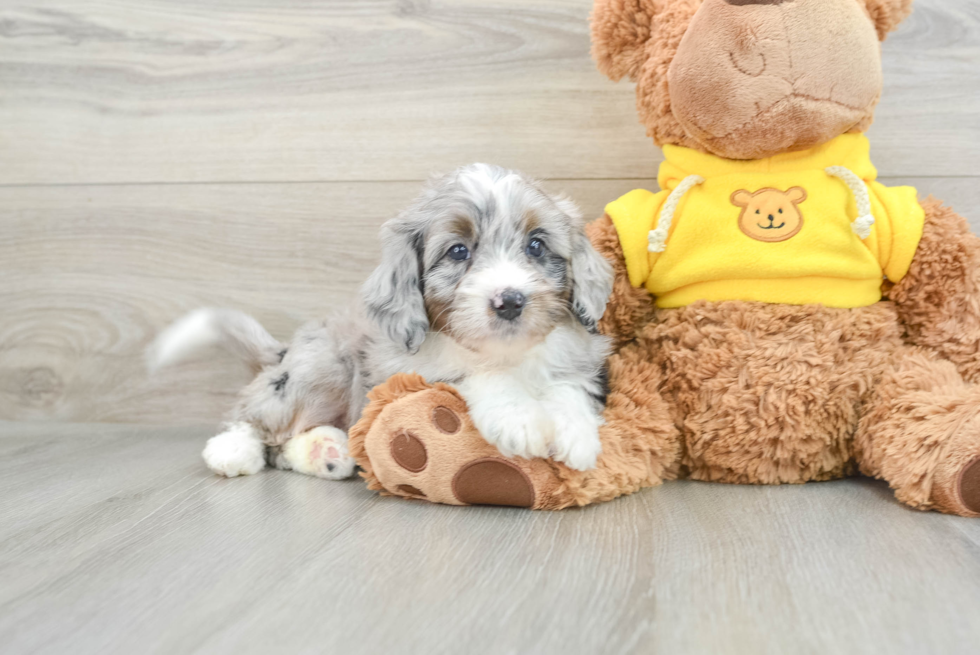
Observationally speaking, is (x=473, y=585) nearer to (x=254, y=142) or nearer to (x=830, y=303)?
(x=830, y=303)

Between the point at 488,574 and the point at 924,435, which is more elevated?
the point at 924,435

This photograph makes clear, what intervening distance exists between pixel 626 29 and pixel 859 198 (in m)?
0.69

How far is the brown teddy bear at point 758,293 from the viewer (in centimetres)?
157

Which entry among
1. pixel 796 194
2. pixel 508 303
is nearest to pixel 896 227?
pixel 796 194

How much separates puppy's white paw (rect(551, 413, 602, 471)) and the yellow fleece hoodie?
1.66 feet

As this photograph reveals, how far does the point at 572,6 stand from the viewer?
226cm

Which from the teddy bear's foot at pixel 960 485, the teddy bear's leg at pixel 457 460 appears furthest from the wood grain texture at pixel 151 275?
the teddy bear's foot at pixel 960 485

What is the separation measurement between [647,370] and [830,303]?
46cm

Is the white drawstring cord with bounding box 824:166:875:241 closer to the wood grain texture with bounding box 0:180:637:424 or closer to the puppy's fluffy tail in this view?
the wood grain texture with bounding box 0:180:637:424

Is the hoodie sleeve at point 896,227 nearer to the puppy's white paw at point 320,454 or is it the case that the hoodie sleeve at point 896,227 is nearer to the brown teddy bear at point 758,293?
the brown teddy bear at point 758,293

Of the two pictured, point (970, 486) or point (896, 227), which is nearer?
point (970, 486)

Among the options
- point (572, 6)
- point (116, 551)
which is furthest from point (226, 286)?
point (572, 6)

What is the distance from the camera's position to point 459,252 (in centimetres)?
167

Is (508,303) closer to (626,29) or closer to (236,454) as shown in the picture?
(626,29)
